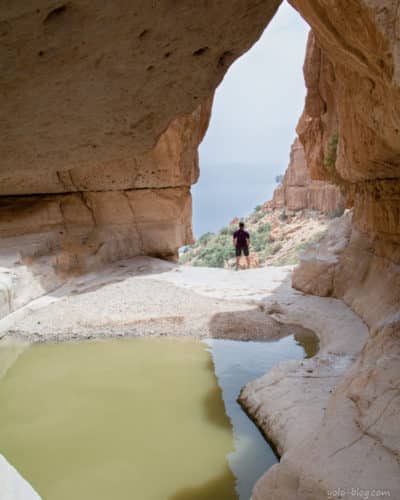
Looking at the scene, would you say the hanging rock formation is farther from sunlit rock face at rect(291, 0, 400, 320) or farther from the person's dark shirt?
the person's dark shirt

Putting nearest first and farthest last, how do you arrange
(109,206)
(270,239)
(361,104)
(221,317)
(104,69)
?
(104,69) < (361,104) < (221,317) < (109,206) < (270,239)

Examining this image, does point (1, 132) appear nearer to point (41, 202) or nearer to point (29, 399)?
point (29, 399)

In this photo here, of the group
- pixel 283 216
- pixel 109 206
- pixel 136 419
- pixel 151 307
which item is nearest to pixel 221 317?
pixel 151 307

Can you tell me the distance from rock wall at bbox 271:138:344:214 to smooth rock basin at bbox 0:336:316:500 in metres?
23.2

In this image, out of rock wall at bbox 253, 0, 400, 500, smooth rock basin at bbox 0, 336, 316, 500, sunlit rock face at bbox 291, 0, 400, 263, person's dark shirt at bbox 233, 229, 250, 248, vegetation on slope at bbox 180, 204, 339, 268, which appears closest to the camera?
rock wall at bbox 253, 0, 400, 500

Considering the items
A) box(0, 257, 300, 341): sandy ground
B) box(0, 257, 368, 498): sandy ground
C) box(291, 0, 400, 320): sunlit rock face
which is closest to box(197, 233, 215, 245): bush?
box(291, 0, 400, 320): sunlit rock face

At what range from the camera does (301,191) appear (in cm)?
3084

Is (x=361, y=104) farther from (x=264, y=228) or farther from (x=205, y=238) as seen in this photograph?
(x=205, y=238)

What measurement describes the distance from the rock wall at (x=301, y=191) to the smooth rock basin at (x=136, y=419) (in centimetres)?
2321

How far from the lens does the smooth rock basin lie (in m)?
3.02

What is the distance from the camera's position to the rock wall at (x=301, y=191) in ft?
90.6

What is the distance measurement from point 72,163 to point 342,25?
1.90 metres

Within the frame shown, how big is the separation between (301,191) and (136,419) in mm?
28795

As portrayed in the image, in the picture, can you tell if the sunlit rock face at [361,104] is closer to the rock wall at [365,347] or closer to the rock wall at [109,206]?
the rock wall at [365,347]
